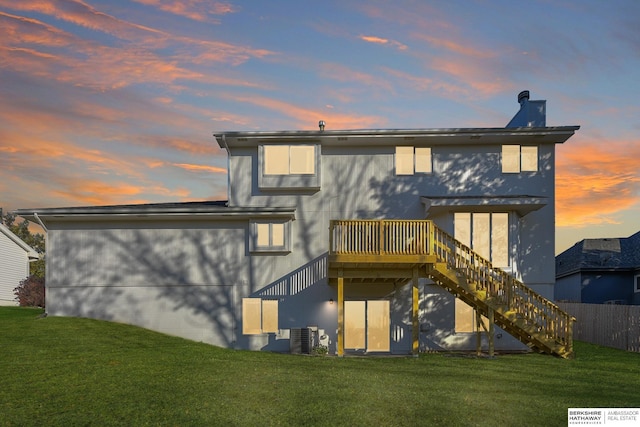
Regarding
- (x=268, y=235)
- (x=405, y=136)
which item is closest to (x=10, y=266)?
(x=268, y=235)

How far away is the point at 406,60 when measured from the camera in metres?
24.3

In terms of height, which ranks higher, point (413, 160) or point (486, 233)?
point (413, 160)

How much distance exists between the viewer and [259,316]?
24.1 m

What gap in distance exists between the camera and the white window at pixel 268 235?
79.0 ft

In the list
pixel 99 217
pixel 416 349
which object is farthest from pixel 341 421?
pixel 99 217

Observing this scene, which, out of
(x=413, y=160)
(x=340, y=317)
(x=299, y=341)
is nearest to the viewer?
(x=340, y=317)

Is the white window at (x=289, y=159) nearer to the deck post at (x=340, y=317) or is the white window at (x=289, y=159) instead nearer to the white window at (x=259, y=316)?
the deck post at (x=340, y=317)

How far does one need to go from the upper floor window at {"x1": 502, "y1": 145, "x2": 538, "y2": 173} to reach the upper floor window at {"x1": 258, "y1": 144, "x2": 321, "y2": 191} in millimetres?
7978

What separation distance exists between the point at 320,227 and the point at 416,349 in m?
6.43

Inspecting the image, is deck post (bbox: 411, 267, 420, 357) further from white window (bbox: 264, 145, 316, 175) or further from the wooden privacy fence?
the wooden privacy fence

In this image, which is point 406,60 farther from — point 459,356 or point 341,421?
point 341,421

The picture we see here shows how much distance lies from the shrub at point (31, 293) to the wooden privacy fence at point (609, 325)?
37.7m

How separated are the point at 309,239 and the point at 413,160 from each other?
552cm

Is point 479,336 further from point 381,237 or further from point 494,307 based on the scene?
point 381,237
